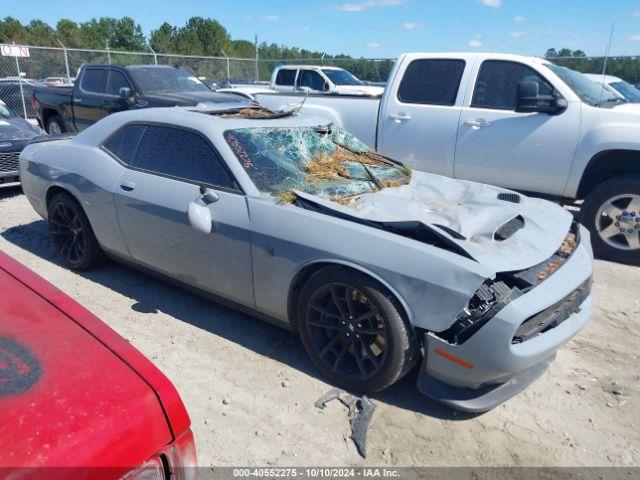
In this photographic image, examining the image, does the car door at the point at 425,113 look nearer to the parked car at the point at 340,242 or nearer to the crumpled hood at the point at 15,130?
the parked car at the point at 340,242

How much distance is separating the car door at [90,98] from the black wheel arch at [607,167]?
7.87 meters

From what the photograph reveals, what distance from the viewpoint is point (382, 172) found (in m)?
4.01

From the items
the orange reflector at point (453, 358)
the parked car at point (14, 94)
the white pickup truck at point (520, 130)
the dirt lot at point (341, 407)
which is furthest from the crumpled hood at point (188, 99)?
the parked car at point (14, 94)

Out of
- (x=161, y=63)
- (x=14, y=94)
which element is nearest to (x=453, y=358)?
(x=14, y=94)

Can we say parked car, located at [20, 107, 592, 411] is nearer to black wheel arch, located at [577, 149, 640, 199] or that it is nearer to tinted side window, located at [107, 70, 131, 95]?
black wheel arch, located at [577, 149, 640, 199]

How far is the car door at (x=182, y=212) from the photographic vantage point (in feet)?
10.9

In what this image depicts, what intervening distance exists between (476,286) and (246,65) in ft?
75.6

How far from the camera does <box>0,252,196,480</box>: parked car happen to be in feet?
3.84

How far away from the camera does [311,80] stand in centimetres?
1390

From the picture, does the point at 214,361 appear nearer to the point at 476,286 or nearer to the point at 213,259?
the point at 213,259

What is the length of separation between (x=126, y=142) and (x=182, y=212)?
3.53 feet

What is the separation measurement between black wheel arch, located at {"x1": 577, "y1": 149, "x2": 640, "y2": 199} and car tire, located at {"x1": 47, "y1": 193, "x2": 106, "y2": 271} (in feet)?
16.3

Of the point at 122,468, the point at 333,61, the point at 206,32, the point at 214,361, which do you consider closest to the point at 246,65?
the point at 333,61

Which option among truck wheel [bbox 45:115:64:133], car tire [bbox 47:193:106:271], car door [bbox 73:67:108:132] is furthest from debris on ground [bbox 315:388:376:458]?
truck wheel [bbox 45:115:64:133]
